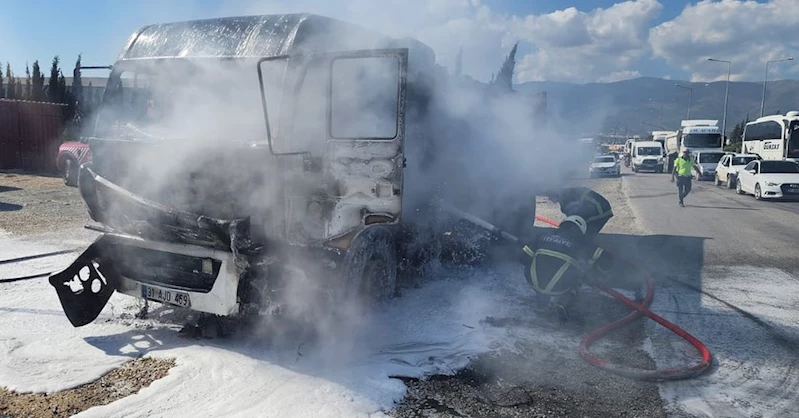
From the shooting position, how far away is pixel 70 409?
12.2 ft

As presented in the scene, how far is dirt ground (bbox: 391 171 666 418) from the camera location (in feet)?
12.3

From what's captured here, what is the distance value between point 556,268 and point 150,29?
4690 millimetres

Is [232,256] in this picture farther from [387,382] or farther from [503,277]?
[503,277]

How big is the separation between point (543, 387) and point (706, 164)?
28549 mm

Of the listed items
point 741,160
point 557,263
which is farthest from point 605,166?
point 557,263

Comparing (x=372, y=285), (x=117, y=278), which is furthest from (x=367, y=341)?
(x=117, y=278)

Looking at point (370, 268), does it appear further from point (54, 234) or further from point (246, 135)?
point (54, 234)

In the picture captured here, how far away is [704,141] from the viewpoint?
32812 millimetres

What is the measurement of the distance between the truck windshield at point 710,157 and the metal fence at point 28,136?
1204 inches

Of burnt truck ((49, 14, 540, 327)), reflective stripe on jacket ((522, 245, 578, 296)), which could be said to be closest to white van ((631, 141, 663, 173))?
reflective stripe on jacket ((522, 245, 578, 296))

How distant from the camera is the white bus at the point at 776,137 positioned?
75.9 ft

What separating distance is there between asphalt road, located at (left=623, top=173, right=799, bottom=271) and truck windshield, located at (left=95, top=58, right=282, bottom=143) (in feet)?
23.1

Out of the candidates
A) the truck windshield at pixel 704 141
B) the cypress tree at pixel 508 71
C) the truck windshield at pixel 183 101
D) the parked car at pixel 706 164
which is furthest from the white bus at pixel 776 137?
the truck windshield at pixel 183 101

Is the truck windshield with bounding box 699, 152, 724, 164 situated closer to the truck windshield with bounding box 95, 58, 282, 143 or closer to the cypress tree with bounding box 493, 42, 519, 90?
the cypress tree with bounding box 493, 42, 519, 90
